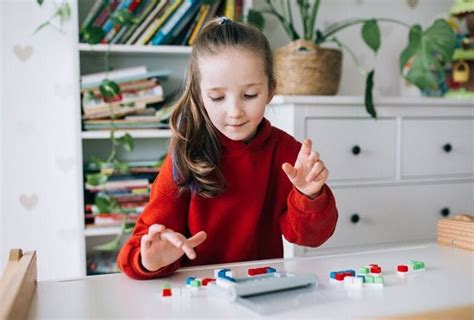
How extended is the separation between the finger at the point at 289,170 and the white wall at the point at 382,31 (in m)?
1.58

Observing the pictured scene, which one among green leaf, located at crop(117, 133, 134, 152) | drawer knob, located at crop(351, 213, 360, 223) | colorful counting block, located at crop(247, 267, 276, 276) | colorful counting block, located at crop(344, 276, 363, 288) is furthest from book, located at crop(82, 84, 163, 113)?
colorful counting block, located at crop(344, 276, 363, 288)

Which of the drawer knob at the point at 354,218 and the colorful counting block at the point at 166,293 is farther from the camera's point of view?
the drawer knob at the point at 354,218

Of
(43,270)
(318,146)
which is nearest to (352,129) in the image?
(318,146)

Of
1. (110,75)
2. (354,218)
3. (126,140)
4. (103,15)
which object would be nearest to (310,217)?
(354,218)

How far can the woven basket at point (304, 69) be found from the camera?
76.8 inches

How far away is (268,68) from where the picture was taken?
1055 mm

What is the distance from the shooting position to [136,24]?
2049 mm

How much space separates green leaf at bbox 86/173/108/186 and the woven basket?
27.6 inches

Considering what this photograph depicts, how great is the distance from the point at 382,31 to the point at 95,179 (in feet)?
4.67

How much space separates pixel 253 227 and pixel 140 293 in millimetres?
413

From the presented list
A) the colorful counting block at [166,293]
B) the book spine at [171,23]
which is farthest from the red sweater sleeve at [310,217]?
the book spine at [171,23]

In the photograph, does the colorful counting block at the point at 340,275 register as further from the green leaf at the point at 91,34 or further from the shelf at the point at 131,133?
the green leaf at the point at 91,34

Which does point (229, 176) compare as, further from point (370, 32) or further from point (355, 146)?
point (370, 32)

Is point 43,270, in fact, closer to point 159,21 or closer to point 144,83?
point 144,83
